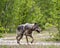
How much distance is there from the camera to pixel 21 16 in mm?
44281

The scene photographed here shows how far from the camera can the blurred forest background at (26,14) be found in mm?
27103

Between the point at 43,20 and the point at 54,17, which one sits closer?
the point at 54,17

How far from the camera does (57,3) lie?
2652cm

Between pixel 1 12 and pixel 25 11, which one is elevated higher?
pixel 1 12

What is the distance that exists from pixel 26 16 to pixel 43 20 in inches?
212

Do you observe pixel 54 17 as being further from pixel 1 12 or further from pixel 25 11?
pixel 25 11

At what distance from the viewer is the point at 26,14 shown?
45375mm

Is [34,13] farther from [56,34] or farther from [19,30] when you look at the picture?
[19,30]

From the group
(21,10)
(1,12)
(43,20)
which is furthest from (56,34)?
(43,20)

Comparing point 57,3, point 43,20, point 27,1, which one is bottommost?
point 43,20

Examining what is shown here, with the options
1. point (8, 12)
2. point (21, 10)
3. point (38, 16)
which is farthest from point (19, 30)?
point (38, 16)

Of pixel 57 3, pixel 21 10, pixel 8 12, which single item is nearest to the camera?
pixel 57 3

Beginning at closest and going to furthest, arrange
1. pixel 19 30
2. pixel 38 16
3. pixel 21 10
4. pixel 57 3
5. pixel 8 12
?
1. pixel 19 30
2. pixel 57 3
3. pixel 8 12
4. pixel 21 10
5. pixel 38 16

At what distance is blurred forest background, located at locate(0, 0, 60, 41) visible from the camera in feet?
88.9
